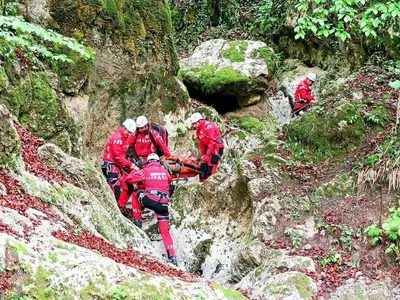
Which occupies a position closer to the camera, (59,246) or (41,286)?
(41,286)

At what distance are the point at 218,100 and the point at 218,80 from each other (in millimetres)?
1056

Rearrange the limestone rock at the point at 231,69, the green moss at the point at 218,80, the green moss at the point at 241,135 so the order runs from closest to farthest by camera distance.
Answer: the green moss at the point at 241,135
the green moss at the point at 218,80
the limestone rock at the point at 231,69

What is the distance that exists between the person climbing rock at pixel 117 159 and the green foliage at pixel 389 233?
5.30m

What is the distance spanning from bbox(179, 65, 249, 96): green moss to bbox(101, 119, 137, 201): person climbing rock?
714 cm

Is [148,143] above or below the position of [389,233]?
above

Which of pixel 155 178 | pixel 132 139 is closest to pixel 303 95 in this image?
pixel 132 139

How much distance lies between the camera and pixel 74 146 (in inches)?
397

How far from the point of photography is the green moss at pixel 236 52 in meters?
17.9

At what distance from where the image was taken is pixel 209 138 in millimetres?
11945

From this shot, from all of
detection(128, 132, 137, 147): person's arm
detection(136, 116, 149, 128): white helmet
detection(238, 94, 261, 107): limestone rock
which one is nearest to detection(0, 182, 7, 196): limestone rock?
detection(128, 132, 137, 147): person's arm

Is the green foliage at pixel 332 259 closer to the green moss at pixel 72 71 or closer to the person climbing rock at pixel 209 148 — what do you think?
the person climbing rock at pixel 209 148

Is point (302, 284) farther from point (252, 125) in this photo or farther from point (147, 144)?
point (252, 125)

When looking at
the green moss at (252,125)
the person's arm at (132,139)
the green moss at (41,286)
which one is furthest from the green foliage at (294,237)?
the green moss at (252,125)

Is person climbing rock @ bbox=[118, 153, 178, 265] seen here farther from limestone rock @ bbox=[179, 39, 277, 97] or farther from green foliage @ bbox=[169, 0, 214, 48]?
green foliage @ bbox=[169, 0, 214, 48]
